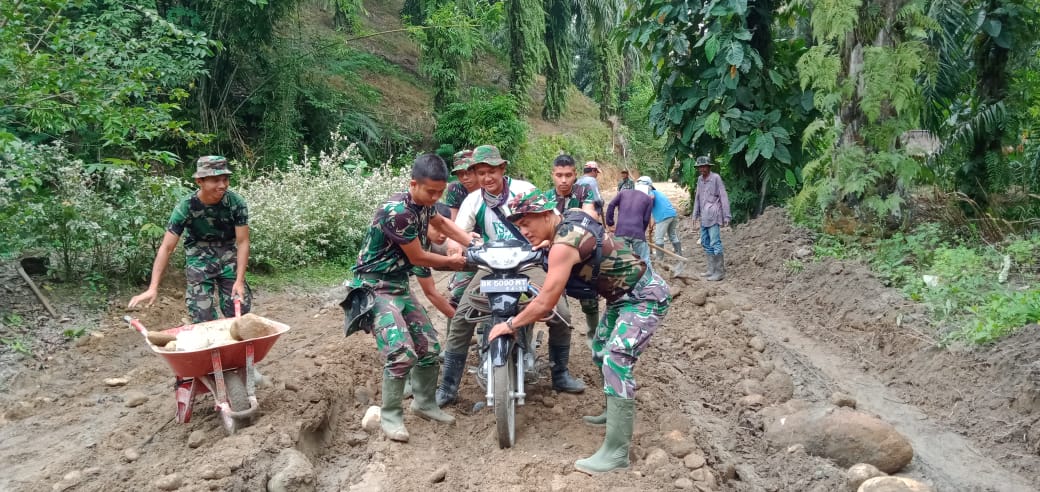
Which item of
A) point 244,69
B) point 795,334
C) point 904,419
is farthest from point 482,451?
point 244,69

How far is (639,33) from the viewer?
13062mm

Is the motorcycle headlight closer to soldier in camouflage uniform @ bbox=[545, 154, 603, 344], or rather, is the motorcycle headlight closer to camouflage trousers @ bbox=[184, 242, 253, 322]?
soldier in camouflage uniform @ bbox=[545, 154, 603, 344]

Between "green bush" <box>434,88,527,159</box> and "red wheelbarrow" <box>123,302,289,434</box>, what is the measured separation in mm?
15899

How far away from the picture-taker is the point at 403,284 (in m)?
5.03

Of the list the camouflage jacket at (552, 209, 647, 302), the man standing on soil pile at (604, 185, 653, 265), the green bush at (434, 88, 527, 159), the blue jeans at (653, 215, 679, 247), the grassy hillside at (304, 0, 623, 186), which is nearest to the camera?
the camouflage jacket at (552, 209, 647, 302)

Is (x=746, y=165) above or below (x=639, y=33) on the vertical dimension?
below

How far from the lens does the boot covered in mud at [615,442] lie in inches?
169

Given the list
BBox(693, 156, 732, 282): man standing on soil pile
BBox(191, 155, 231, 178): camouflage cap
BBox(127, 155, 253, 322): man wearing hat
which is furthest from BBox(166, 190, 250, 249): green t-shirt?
BBox(693, 156, 732, 282): man standing on soil pile

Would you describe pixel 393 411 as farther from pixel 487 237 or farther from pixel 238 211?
pixel 238 211

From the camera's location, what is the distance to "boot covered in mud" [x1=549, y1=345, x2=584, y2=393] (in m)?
5.81

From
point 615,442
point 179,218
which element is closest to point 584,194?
point 615,442

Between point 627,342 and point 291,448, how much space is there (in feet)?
7.41

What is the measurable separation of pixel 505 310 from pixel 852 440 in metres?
2.38

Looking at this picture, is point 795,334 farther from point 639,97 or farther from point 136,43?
point 639,97
